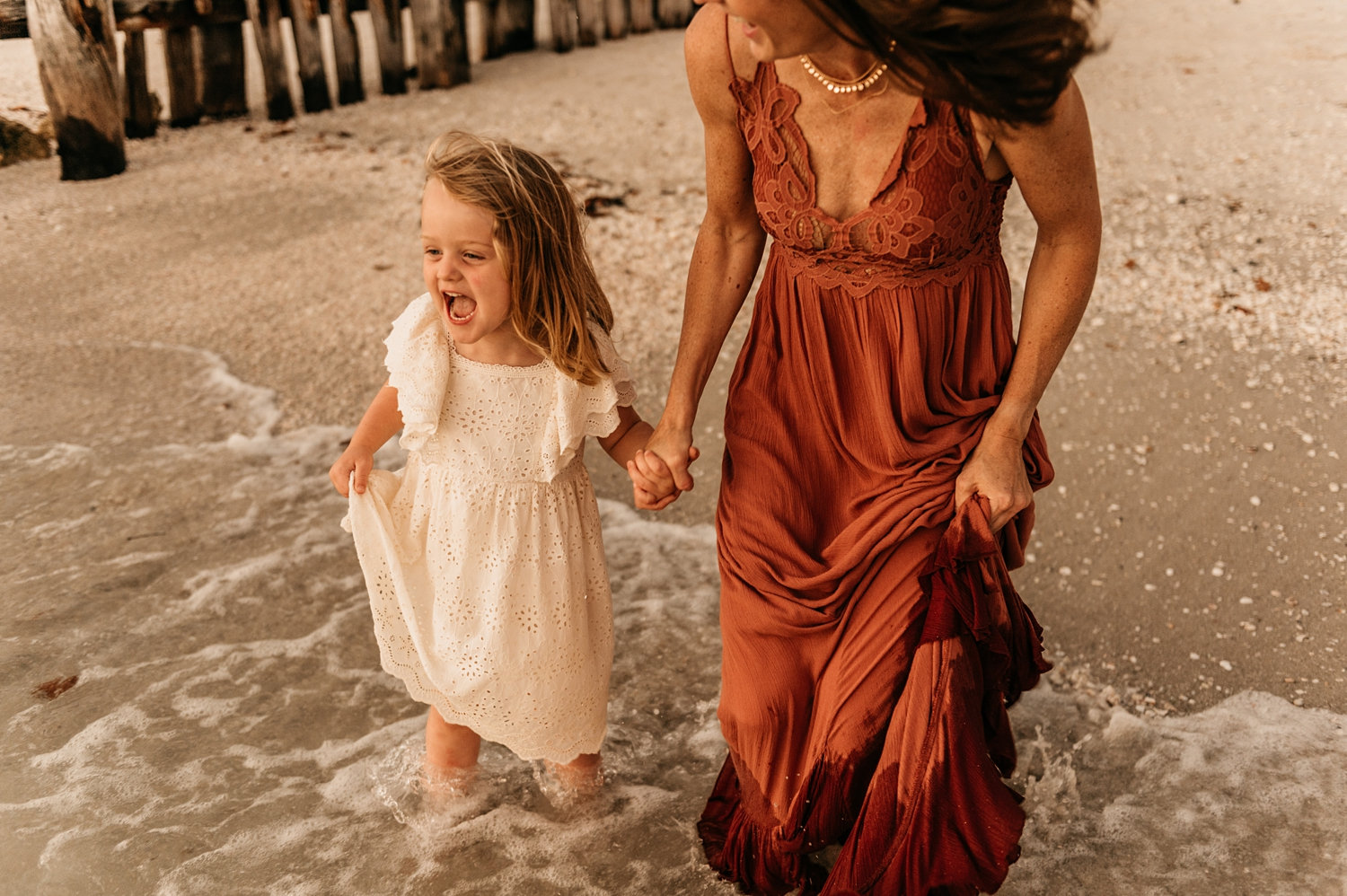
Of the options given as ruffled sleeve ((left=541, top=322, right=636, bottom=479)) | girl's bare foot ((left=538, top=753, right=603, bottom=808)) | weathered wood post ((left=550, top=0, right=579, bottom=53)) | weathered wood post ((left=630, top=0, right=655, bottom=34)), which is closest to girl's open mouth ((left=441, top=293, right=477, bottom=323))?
ruffled sleeve ((left=541, top=322, right=636, bottom=479))

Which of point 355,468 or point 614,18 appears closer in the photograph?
point 355,468

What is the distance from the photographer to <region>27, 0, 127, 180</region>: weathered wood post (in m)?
6.53

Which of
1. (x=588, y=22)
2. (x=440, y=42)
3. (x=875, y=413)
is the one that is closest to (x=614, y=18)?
(x=588, y=22)

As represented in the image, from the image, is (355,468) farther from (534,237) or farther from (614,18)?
(614,18)

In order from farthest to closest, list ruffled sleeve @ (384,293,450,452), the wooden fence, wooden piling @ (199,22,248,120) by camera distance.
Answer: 1. wooden piling @ (199,22,248,120)
2. the wooden fence
3. ruffled sleeve @ (384,293,450,452)

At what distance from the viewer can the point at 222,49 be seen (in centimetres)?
768

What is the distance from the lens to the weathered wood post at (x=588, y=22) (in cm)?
913

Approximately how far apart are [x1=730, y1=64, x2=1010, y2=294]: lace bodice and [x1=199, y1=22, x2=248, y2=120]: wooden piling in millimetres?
6275

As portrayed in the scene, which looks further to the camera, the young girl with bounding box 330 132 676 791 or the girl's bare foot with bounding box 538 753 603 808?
the girl's bare foot with bounding box 538 753 603 808

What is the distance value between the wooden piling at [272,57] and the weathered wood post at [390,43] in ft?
2.08

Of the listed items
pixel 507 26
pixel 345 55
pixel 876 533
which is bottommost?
pixel 876 533

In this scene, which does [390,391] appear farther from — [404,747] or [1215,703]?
[1215,703]

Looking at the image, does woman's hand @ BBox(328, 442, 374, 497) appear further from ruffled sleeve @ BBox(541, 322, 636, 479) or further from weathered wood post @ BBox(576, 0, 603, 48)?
weathered wood post @ BBox(576, 0, 603, 48)

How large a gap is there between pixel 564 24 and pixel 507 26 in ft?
1.39
